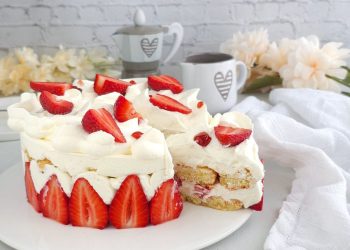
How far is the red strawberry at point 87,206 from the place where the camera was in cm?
109

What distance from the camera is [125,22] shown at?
2002mm

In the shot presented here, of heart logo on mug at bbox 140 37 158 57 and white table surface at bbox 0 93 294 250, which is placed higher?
heart logo on mug at bbox 140 37 158 57

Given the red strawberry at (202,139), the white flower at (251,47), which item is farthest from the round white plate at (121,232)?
the white flower at (251,47)

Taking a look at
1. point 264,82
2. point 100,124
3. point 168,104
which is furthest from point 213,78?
point 100,124

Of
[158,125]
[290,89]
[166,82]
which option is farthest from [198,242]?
[290,89]

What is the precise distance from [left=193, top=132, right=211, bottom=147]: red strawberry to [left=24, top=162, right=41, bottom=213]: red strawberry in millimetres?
321

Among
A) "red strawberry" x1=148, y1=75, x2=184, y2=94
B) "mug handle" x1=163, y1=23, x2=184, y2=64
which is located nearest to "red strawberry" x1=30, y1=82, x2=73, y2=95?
"red strawberry" x1=148, y1=75, x2=184, y2=94

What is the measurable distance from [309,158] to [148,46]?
67cm

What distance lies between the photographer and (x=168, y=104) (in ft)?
4.16

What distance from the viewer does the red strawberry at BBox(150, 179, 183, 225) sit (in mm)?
1104

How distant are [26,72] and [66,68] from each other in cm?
12

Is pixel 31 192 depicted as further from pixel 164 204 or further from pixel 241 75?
pixel 241 75

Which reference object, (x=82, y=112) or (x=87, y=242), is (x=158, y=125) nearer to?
(x=82, y=112)

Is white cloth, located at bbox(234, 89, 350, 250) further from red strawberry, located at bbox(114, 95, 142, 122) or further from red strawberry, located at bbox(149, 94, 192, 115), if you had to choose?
red strawberry, located at bbox(114, 95, 142, 122)
